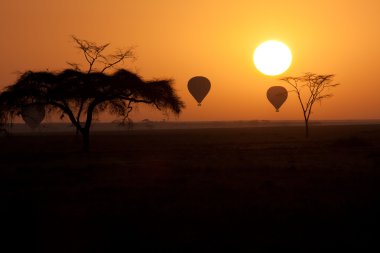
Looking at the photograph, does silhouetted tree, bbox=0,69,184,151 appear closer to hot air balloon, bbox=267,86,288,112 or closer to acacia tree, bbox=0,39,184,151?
acacia tree, bbox=0,39,184,151

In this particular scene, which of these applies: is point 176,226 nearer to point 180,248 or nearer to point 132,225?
point 132,225

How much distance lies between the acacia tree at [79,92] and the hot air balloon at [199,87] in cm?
3727

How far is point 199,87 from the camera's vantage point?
71062 millimetres

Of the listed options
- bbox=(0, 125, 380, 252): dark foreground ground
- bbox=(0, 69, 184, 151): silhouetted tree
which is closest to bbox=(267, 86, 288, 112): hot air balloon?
bbox=(0, 69, 184, 151): silhouetted tree

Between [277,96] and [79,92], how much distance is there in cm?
6084

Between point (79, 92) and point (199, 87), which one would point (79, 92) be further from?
point (199, 87)

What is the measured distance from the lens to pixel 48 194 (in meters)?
14.4

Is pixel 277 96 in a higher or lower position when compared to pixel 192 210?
higher

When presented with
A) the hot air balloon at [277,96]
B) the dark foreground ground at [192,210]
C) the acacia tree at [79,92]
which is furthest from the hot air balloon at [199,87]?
the dark foreground ground at [192,210]

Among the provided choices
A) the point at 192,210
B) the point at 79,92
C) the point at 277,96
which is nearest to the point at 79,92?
the point at 79,92

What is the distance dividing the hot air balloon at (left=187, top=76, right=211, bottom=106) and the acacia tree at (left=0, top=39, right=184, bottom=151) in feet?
122

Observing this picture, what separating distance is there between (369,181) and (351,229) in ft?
23.9

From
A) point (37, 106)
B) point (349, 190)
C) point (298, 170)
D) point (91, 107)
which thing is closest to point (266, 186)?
point (349, 190)

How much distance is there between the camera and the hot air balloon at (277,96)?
287ft
